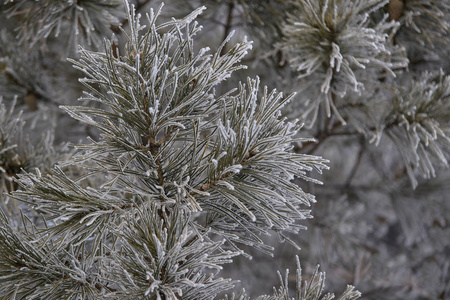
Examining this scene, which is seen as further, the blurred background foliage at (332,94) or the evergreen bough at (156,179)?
the blurred background foliage at (332,94)

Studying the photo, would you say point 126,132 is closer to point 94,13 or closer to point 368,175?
point 94,13

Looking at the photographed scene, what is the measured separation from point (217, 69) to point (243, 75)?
2.13 ft

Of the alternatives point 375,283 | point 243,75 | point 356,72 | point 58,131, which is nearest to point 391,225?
point 375,283

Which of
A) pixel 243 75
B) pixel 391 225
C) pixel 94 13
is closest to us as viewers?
pixel 94 13

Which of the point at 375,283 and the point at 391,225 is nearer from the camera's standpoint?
the point at 375,283

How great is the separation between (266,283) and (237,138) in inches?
44.5

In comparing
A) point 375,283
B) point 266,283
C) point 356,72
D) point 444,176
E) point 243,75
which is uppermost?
point 356,72

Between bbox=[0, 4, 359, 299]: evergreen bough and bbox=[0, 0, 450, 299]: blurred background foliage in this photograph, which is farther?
bbox=[0, 0, 450, 299]: blurred background foliage

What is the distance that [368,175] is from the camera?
157 cm

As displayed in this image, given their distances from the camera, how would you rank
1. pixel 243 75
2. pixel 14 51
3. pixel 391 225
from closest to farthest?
pixel 14 51 < pixel 243 75 < pixel 391 225

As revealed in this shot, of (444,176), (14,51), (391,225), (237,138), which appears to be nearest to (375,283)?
(444,176)

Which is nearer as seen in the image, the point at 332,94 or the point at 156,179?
the point at 156,179

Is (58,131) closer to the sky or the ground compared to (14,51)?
closer to the ground

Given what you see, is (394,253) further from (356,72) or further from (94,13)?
(94,13)
